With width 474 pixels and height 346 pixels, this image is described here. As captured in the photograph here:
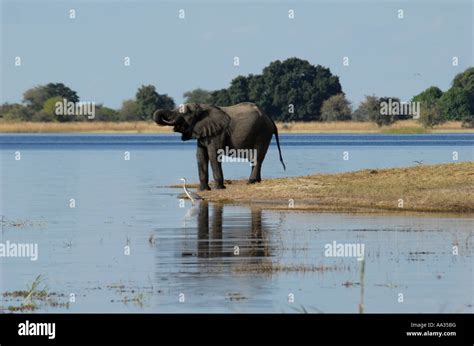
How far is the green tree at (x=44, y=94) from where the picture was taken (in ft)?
473

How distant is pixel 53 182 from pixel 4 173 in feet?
25.9

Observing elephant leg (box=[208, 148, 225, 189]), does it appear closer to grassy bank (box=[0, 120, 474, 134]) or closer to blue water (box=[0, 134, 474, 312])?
blue water (box=[0, 134, 474, 312])

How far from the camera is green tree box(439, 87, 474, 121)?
130 m

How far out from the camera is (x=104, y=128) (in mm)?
133625

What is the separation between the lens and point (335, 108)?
130 meters

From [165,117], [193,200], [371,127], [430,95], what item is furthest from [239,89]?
[193,200]

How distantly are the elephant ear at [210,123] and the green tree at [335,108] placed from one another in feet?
295

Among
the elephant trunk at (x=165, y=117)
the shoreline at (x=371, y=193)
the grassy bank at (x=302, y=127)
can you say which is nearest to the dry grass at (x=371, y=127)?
the grassy bank at (x=302, y=127)

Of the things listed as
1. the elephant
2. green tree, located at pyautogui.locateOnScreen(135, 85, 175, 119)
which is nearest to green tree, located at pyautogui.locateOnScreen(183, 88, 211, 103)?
green tree, located at pyautogui.locateOnScreen(135, 85, 175, 119)

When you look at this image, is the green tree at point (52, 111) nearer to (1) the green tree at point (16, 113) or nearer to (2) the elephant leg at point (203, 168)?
(1) the green tree at point (16, 113)
